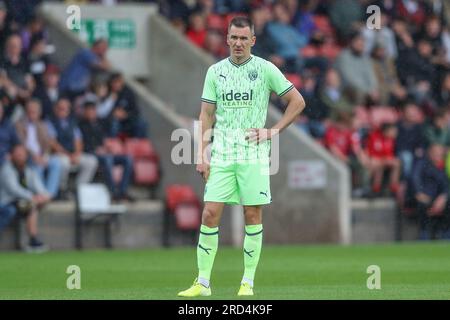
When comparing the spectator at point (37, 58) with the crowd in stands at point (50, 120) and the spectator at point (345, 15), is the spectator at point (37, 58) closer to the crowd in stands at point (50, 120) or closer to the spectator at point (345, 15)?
the crowd in stands at point (50, 120)

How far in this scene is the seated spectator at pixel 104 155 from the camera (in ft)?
80.7

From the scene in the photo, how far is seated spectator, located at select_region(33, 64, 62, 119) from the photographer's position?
24.5 m

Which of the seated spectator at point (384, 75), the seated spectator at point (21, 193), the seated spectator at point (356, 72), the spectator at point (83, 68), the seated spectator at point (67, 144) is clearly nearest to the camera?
the seated spectator at point (21, 193)

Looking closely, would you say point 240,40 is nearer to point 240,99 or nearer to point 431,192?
point 240,99

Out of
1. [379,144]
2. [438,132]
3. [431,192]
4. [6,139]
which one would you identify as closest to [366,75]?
[438,132]

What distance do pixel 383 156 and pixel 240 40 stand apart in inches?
563

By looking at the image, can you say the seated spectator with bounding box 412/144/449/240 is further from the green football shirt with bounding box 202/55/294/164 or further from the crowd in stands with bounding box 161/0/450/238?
the green football shirt with bounding box 202/55/294/164

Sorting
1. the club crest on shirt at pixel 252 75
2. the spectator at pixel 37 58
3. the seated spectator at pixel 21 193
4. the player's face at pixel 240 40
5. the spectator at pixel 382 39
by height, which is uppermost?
the spectator at pixel 382 39

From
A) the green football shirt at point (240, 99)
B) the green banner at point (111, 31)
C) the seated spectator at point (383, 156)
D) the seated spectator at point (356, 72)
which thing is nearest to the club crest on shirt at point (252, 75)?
the green football shirt at point (240, 99)

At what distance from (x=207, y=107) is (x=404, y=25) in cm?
1833

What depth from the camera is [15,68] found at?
81.0 ft

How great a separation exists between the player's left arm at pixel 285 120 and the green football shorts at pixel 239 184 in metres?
0.27

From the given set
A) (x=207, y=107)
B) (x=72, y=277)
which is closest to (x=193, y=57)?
(x=72, y=277)

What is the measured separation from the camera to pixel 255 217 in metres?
13.4
